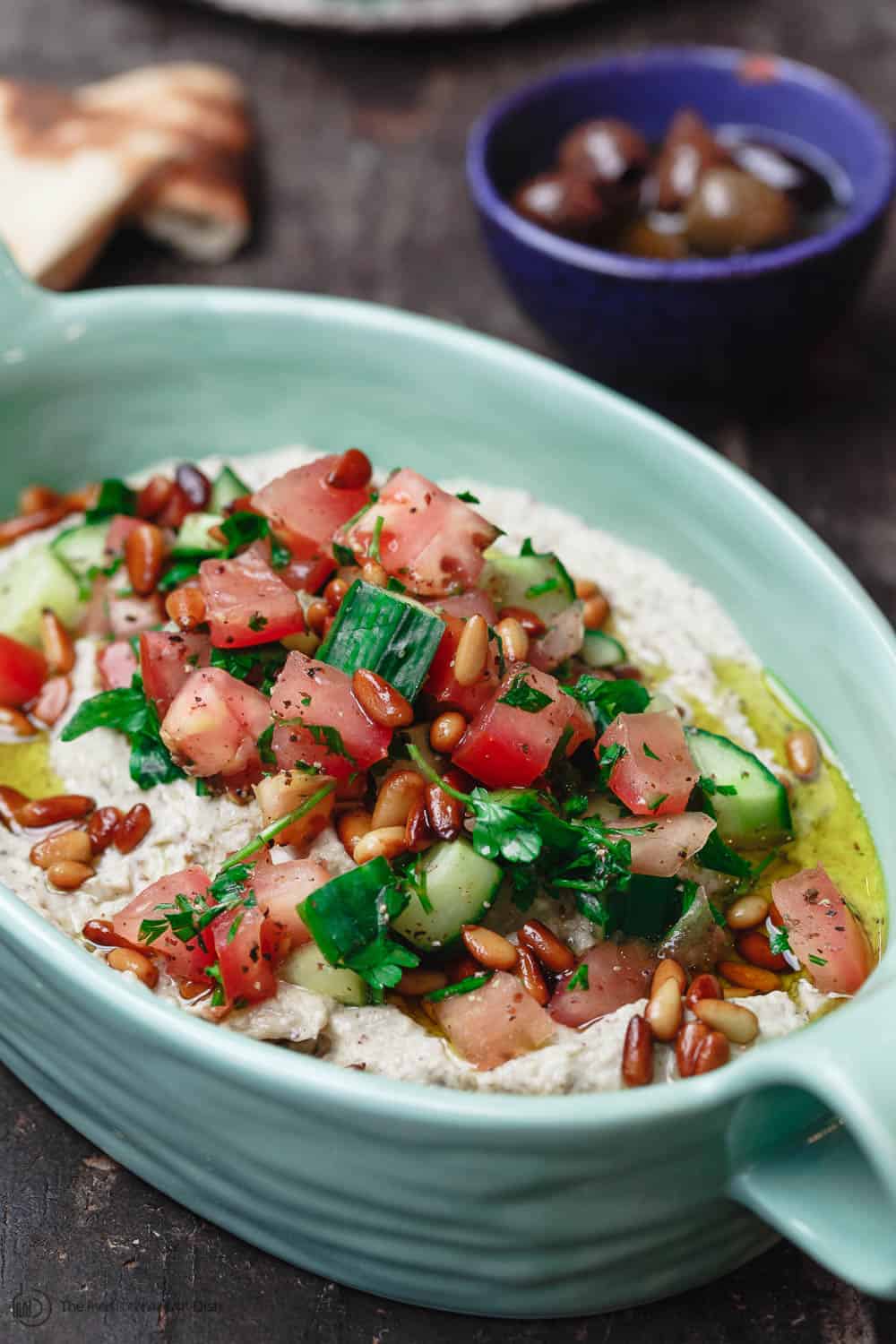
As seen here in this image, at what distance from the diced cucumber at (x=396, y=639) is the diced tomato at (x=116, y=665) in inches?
22.3

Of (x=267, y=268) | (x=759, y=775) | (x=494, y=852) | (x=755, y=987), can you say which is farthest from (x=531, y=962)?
(x=267, y=268)

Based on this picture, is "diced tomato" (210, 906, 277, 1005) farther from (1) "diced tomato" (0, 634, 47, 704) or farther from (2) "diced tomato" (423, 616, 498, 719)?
(1) "diced tomato" (0, 634, 47, 704)

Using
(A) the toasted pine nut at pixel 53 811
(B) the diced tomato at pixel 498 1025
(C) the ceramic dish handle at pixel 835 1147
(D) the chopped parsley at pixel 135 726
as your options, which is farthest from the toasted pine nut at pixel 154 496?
(C) the ceramic dish handle at pixel 835 1147

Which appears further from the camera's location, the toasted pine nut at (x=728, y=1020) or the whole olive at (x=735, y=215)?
the whole olive at (x=735, y=215)

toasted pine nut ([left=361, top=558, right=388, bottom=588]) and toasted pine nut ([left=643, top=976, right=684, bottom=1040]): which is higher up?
toasted pine nut ([left=361, top=558, right=388, bottom=588])

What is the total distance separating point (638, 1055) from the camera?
2.14 m

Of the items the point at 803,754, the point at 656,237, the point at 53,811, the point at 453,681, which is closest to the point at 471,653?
the point at 453,681

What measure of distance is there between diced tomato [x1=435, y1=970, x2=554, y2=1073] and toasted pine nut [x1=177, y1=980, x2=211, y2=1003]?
1.33 ft

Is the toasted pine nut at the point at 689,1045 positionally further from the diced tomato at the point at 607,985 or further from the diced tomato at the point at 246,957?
the diced tomato at the point at 246,957

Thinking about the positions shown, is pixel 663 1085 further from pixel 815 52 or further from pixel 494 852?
pixel 815 52

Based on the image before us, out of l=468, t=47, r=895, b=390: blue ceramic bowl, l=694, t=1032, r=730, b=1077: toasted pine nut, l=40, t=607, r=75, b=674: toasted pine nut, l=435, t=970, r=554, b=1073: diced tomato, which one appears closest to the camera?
l=694, t=1032, r=730, b=1077: toasted pine nut

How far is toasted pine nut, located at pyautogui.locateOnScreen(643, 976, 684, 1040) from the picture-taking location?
2.19 metres

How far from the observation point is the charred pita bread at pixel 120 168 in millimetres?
4094

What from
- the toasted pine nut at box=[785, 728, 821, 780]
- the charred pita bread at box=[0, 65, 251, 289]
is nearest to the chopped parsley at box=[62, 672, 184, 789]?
the toasted pine nut at box=[785, 728, 821, 780]
